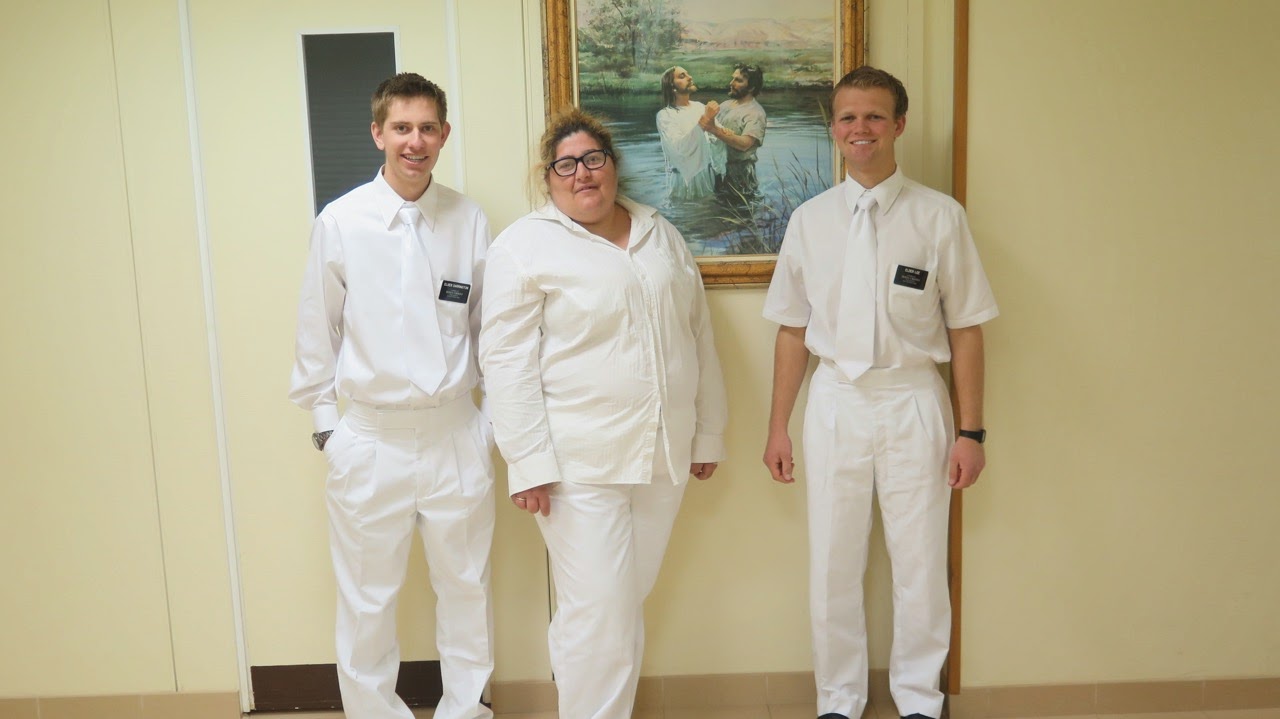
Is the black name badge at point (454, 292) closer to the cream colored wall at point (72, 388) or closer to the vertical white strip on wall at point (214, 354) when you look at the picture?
the vertical white strip on wall at point (214, 354)

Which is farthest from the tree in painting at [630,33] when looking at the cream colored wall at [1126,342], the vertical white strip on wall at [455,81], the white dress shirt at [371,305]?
the cream colored wall at [1126,342]

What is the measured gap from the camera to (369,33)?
2.91 m

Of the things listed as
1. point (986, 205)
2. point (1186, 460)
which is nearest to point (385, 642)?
point (986, 205)

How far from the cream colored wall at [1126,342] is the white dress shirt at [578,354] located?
1055mm

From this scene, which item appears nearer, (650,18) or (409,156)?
(409,156)

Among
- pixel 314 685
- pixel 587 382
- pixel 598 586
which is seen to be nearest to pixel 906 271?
pixel 587 382

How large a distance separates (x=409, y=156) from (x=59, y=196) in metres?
1.21

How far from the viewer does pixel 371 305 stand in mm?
2670

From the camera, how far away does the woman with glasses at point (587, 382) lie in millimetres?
2582

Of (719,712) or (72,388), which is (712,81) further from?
(72,388)

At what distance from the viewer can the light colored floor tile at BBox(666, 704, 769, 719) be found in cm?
313

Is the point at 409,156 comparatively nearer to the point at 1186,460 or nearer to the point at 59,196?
the point at 59,196

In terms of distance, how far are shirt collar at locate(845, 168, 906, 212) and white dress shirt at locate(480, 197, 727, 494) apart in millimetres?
584

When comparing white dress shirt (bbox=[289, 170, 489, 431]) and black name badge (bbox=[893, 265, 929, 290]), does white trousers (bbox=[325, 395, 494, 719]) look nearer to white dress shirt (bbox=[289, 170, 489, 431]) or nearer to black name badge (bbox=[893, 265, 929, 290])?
white dress shirt (bbox=[289, 170, 489, 431])
